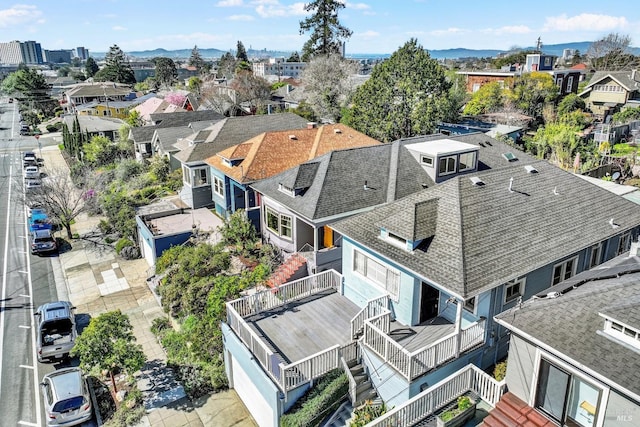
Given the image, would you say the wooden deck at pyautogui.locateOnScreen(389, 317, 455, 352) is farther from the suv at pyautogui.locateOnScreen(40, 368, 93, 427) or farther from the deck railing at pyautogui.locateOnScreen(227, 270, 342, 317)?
the suv at pyautogui.locateOnScreen(40, 368, 93, 427)

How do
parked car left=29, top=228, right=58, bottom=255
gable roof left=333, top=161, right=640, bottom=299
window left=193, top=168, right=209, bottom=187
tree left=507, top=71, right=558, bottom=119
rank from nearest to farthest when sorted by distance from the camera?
gable roof left=333, top=161, right=640, bottom=299, parked car left=29, top=228, right=58, bottom=255, window left=193, top=168, right=209, bottom=187, tree left=507, top=71, right=558, bottom=119

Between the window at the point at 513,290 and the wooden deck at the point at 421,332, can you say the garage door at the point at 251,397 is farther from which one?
the window at the point at 513,290

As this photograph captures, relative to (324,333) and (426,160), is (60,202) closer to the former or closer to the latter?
(324,333)

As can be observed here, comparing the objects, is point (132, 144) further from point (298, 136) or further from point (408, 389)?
point (408, 389)

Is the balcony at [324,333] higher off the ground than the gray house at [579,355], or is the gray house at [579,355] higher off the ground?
the gray house at [579,355]

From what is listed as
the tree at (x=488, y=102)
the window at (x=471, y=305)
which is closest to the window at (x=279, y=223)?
the window at (x=471, y=305)

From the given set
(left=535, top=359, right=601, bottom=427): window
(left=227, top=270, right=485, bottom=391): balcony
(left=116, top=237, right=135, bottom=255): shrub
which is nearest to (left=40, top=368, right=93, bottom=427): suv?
(left=227, top=270, right=485, bottom=391): balcony

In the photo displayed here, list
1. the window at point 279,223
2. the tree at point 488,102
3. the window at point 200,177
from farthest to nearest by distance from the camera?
the tree at point 488,102 → the window at point 200,177 → the window at point 279,223
